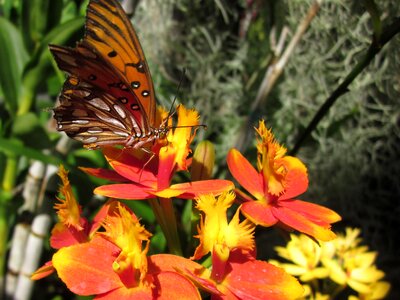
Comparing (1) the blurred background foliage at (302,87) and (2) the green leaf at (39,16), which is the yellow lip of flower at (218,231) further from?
(1) the blurred background foliage at (302,87)

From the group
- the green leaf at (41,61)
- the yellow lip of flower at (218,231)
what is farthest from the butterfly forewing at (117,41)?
the green leaf at (41,61)

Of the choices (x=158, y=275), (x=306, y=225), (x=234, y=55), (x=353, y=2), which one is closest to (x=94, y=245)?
(x=158, y=275)

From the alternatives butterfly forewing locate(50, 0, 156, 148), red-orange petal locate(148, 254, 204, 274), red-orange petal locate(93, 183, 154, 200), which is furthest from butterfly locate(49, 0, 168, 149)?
red-orange petal locate(148, 254, 204, 274)

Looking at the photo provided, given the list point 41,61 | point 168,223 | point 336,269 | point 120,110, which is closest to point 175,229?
point 168,223

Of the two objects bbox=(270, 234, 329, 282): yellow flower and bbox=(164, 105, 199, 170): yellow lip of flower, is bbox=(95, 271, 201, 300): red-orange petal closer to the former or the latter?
bbox=(164, 105, 199, 170): yellow lip of flower

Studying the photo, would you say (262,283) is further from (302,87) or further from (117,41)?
(302,87)

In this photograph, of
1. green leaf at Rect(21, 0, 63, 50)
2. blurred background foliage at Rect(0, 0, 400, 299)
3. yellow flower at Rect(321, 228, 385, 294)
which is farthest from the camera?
blurred background foliage at Rect(0, 0, 400, 299)
